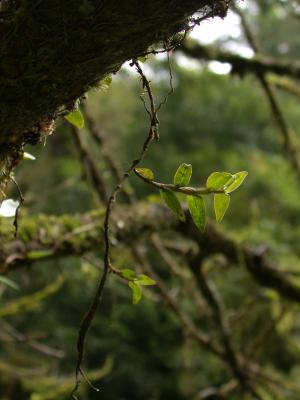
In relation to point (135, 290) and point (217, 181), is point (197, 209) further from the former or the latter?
point (135, 290)

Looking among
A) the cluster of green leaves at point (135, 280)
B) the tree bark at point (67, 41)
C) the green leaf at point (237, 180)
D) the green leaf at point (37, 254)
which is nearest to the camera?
the tree bark at point (67, 41)

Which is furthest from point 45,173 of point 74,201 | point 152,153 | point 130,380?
point 130,380

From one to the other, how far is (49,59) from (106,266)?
35cm

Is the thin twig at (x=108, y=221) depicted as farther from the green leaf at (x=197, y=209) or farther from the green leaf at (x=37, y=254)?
the green leaf at (x=37, y=254)

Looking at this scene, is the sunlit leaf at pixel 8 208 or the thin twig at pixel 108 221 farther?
the sunlit leaf at pixel 8 208

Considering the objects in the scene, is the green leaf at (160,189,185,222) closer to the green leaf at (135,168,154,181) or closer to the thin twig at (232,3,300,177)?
the green leaf at (135,168,154,181)

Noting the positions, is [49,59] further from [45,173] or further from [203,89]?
[203,89]

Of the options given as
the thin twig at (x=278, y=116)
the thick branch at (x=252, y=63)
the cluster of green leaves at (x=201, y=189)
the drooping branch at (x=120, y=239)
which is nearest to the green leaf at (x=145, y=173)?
the cluster of green leaves at (x=201, y=189)

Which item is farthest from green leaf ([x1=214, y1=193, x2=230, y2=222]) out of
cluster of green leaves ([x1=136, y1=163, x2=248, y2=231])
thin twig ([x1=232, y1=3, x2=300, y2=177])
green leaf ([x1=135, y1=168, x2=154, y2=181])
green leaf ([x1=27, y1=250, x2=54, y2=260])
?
thin twig ([x1=232, y1=3, x2=300, y2=177])

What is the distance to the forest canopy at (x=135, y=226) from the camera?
0.65m

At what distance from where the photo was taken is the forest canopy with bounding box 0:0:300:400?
65 cm

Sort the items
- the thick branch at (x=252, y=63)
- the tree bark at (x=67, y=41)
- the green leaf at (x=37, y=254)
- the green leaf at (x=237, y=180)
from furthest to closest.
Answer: the thick branch at (x=252, y=63) → the green leaf at (x=37, y=254) → the green leaf at (x=237, y=180) → the tree bark at (x=67, y=41)

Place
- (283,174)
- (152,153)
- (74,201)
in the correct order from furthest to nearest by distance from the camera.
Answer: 1. (152,153)
2. (74,201)
3. (283,174)

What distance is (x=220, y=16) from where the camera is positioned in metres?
0.70
